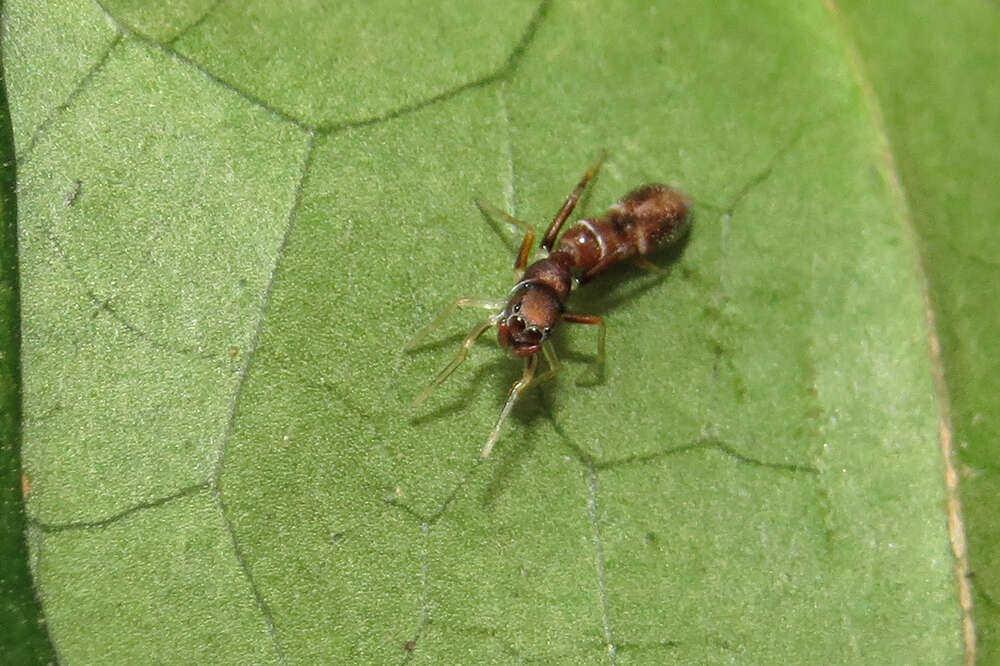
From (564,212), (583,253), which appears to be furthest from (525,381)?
(564,212)

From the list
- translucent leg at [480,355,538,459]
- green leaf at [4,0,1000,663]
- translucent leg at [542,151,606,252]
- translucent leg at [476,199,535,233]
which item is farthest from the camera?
translucent leg at [542,151,606,252]

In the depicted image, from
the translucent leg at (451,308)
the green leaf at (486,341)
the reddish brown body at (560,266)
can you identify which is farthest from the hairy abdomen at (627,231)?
the translucent leg at (451,308)

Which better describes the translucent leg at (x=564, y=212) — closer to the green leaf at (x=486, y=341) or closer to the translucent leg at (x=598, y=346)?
the green leaf at (x=486, y=341)

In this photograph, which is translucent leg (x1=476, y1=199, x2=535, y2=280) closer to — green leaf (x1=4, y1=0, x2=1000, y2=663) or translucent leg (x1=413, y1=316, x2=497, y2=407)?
green leaf (x1=4, y1=0, x2=1000, y2=663)

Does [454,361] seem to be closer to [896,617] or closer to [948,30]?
[896,617]

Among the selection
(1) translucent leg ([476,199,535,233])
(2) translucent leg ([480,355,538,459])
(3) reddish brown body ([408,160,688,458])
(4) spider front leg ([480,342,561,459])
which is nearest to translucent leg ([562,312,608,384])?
(3) reddish brown body ([408,160,688,458])

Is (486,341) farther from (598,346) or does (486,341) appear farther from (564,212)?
(564,212)

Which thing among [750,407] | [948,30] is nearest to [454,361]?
[750,407]
